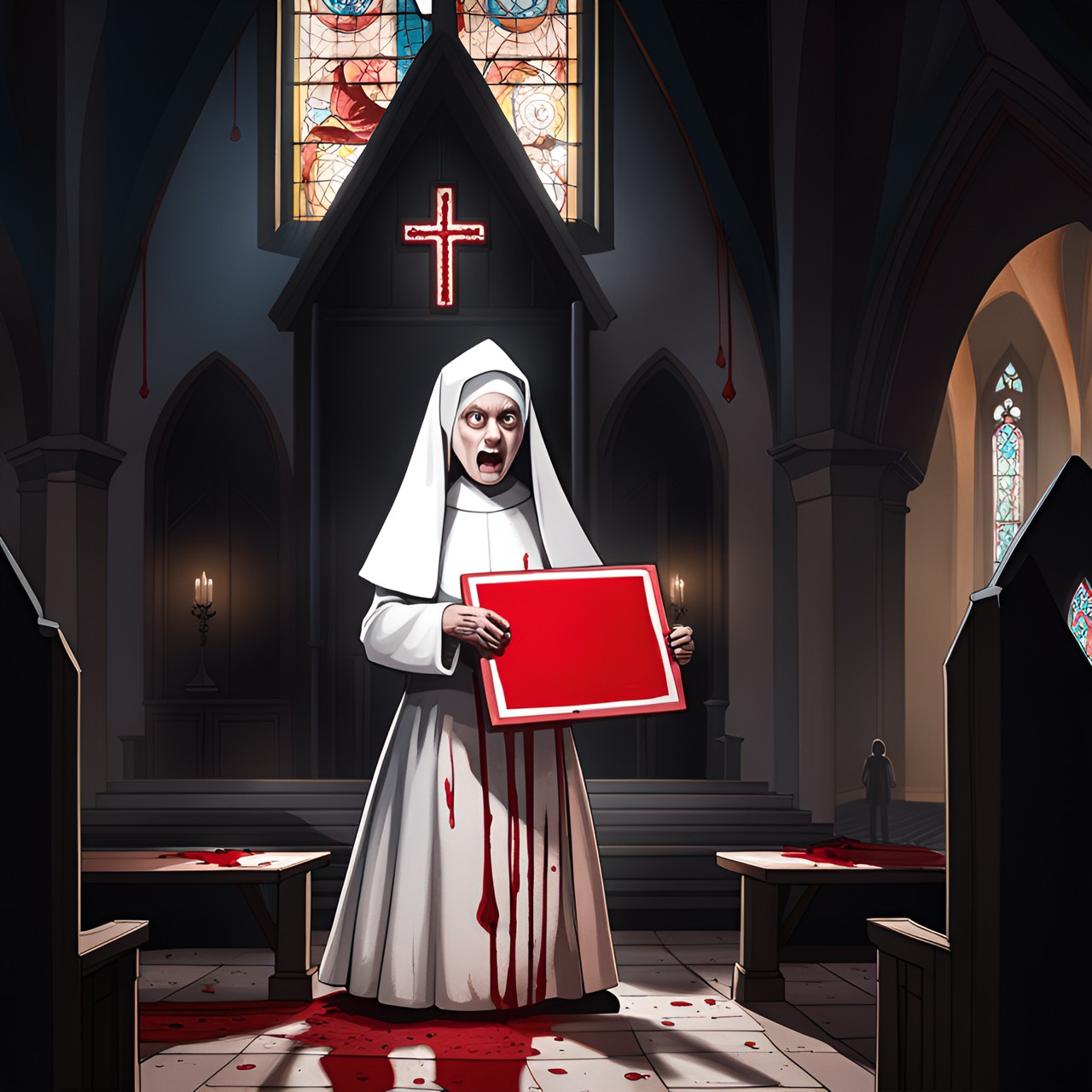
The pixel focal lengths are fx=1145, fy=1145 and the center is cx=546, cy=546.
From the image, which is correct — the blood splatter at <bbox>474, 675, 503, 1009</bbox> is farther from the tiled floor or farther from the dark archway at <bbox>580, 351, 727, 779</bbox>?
the dark archway at <bbox>580, 351, 727, 779</bbox>

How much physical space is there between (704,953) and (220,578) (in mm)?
5994

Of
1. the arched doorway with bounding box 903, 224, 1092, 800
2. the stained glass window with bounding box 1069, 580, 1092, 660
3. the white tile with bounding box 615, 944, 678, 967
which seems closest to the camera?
the stained glass window with bounding box 1069, 580, 1092, 660

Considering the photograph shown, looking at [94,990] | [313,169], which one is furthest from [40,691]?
[313,169]

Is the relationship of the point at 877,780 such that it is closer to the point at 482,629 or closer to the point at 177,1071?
the point at 482,629

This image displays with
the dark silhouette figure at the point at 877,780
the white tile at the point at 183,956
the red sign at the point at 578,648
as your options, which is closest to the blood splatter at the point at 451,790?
the red sign at the point at 578,648

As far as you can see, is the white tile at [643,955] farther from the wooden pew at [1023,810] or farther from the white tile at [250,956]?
the wooden pew at [1023,810]

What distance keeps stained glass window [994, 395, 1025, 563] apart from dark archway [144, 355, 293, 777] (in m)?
7.93

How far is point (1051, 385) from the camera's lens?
12797 millimetres

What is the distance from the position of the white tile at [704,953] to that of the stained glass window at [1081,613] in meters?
3.66

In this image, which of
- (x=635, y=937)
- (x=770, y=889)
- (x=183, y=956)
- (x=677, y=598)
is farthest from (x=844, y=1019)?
(x=677, y=598)

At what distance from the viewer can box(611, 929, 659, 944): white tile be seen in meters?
6.24

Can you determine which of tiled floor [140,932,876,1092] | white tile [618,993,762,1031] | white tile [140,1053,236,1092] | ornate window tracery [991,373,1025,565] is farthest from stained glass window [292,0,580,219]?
white tile [140,1053,236,1092]

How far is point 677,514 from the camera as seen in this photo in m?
10.4

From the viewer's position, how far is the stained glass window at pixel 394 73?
10.6 metres
